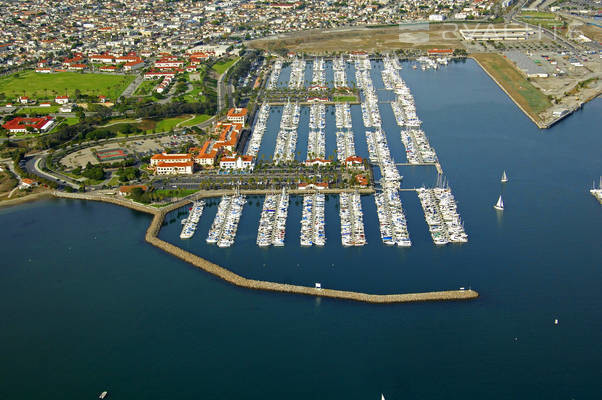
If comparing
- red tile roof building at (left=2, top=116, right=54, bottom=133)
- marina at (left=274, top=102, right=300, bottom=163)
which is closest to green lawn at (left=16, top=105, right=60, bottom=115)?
red tile roof building at (left=2, top=116, right=54, bottom=133)

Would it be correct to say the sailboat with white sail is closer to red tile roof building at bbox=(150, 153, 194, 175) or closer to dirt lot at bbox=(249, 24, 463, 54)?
red tile roof building at bbox=(150, 153, 194, 175)

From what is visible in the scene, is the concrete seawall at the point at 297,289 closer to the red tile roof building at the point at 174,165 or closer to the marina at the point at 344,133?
the red tile roof building at the point at 174,165

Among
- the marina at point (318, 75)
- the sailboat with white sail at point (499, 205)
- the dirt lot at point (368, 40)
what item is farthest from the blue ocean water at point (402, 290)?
the dirt lot at point (368, 40)

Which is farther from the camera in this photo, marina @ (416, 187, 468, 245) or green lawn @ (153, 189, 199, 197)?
green lawn @ (153, 189, 199, 197)

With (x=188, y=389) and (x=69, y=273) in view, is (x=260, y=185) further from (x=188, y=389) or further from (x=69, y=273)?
(x=188, y=389)

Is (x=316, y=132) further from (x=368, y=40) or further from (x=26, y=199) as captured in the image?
(x=368, y=40)

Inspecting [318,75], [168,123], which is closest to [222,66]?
[318,75]
